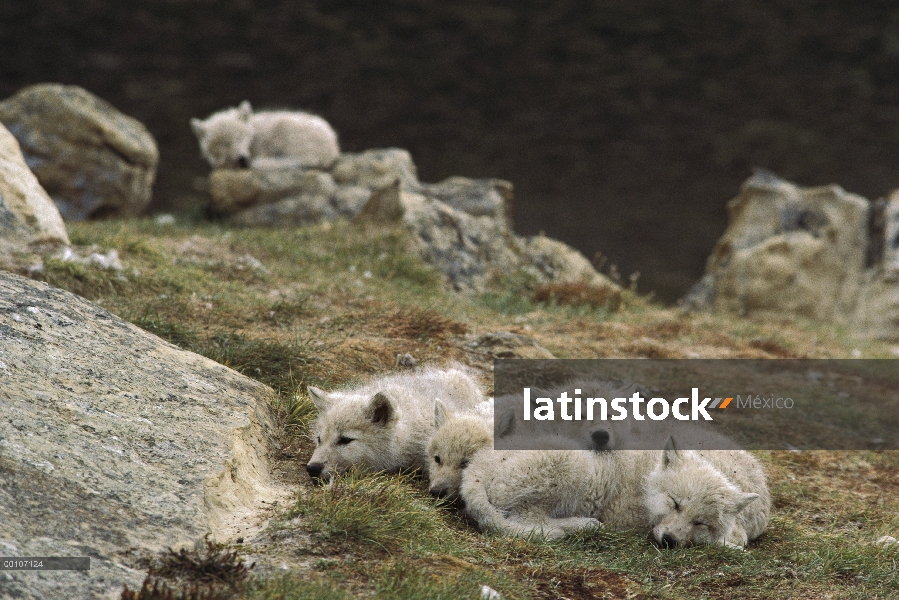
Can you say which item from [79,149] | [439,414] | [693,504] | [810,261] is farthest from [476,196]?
[693,504]

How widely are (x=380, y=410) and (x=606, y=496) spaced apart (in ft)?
4.17

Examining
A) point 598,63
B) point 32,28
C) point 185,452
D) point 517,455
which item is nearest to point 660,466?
point 517,455

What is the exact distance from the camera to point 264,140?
48.0ft

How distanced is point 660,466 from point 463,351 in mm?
2463

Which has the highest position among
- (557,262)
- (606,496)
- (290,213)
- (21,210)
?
(21,210)

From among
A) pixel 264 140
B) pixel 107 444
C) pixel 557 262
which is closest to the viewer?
pixel 107 444

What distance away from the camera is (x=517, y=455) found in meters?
4.71

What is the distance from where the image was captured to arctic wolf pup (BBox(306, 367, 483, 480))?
16.1ft

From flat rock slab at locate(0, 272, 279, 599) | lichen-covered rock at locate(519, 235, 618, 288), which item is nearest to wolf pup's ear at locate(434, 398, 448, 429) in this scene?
flat rock slab at locate(0, 272, 279, 599)

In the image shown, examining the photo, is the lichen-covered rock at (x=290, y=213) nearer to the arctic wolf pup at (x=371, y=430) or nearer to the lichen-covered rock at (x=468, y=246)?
the lichen-covered rock at (x=468, y=246)

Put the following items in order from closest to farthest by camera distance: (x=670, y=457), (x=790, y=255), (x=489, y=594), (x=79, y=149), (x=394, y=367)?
(x=489, y=594) → (x=670, y=457) → (x=394, y=367) → (x=79, y=149) → (x=790, y=255)

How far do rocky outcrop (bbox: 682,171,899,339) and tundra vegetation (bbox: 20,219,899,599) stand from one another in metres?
1.27

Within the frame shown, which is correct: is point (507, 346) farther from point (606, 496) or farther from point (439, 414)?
point (606, 496)

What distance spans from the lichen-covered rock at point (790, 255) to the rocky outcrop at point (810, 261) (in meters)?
0.01
